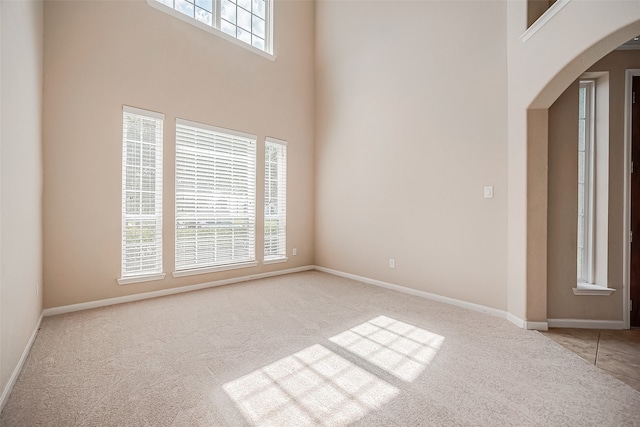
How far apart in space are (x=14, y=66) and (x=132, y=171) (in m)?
1.67

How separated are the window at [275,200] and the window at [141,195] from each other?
1676mm

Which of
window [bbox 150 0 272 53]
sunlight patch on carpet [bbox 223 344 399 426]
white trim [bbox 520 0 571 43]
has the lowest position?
sunlight patch on carpet [bbox 223 344 399 426]

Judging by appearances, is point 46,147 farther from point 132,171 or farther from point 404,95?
point 404,95

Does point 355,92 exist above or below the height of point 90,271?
above

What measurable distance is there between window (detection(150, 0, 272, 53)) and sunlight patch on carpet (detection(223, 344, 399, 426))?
14.9 feet

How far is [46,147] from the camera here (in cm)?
311

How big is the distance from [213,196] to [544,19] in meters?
4.22

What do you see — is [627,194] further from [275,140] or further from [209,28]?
[209,28]

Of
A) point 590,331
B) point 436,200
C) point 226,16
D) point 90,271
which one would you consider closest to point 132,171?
point 90,271

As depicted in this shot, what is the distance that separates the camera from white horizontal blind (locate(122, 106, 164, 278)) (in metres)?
3.65

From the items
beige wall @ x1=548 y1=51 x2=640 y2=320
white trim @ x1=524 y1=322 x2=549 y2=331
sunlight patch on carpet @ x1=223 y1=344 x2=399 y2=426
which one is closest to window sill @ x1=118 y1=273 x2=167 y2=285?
sunlight patch on carpet @ x1=223 y1=344 x2=399 y2=426

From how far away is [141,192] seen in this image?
12.4ft

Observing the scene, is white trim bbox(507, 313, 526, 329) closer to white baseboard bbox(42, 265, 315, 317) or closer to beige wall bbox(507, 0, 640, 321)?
beige wall bbox(507, 0, 640, 321)

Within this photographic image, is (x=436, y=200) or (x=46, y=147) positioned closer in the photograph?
(x=46, y=147)
